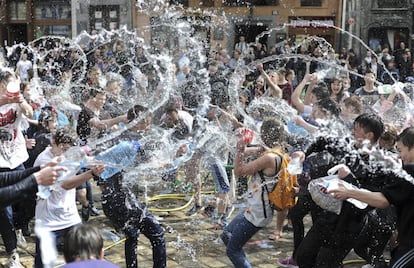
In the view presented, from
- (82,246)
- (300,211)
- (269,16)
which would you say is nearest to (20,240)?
(300,211)

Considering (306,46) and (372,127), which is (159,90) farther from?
(306,46)

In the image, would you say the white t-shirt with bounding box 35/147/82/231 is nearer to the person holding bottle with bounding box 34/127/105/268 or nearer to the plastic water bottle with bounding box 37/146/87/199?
the person holding bottle with bounding box 34/127/105/268

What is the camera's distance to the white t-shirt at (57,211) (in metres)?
4.77

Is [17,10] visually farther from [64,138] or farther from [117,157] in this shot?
[117,157]

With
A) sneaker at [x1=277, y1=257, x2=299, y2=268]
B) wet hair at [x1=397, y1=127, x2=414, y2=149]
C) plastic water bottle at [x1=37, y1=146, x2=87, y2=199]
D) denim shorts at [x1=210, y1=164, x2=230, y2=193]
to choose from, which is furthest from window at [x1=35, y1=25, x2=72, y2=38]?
wet hair at [x1=397, y1=127, x2=414, y2=149]

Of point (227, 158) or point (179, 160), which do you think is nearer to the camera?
point (179, 160)

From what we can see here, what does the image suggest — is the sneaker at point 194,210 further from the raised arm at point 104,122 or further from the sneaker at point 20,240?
the sneaker at point 20,240

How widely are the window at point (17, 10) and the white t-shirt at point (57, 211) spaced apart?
27.7 meters

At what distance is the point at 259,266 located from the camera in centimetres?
590

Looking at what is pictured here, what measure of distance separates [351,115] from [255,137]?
1.38 m

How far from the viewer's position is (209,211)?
24.8 feet

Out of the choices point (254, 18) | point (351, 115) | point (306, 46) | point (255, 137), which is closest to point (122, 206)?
point (255, 137)

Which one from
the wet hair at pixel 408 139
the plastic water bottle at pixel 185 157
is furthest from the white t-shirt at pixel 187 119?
the wet hair at pixel 408 139

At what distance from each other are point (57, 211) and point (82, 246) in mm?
1848
